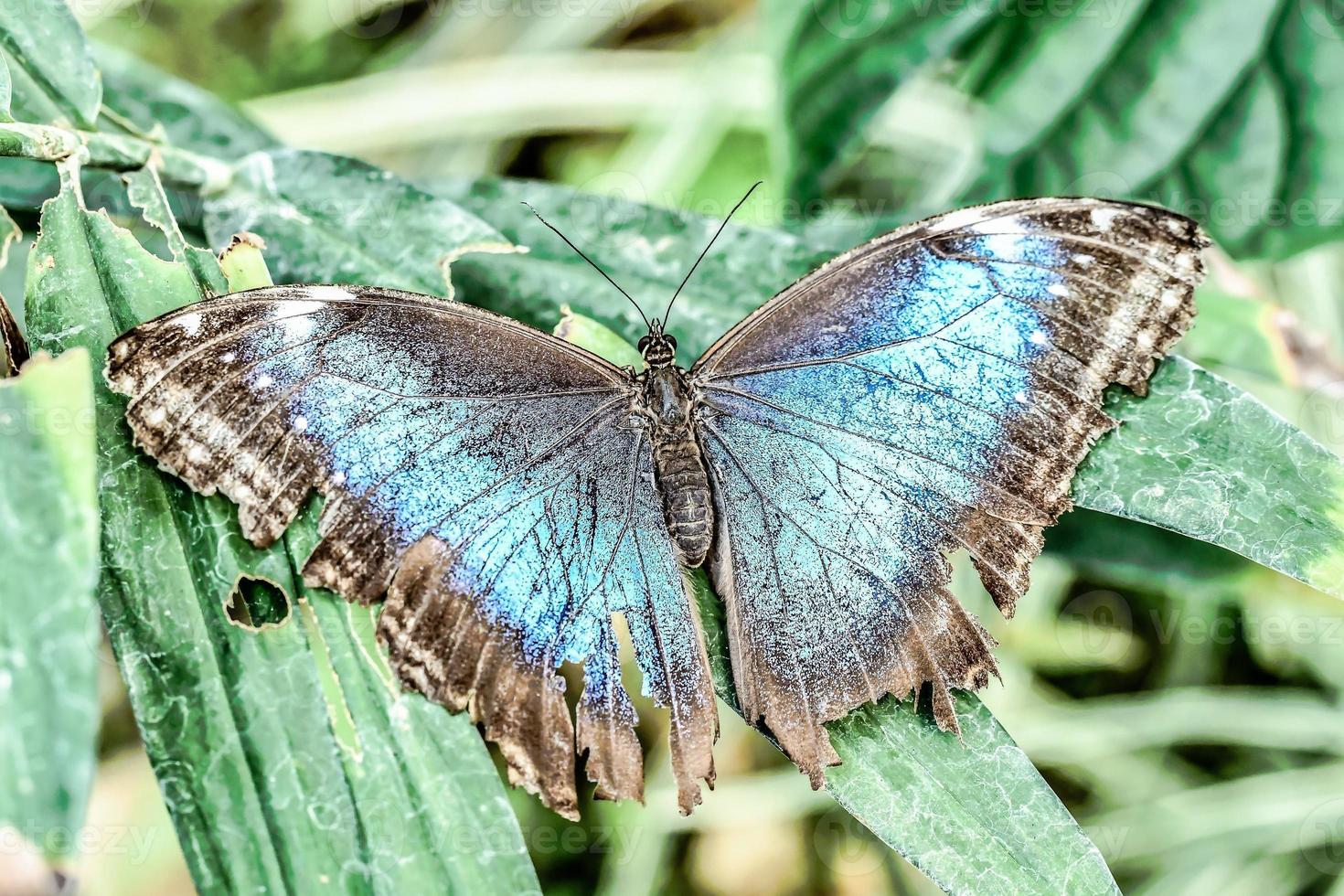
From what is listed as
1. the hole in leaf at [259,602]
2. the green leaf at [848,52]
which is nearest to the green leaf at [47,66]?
the hole in leaf at [259,602]

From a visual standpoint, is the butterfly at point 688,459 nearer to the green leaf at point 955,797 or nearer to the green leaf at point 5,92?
the green leaf at point 955,797

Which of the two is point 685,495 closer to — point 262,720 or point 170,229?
point 262,720

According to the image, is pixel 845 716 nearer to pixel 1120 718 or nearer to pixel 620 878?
pixel 620 878

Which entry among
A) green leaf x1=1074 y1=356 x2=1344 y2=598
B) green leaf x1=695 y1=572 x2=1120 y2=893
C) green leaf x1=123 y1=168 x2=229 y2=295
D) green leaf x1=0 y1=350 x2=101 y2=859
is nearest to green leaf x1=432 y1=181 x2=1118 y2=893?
green leaf x1=695 y1=572 x2=1120 y2=893

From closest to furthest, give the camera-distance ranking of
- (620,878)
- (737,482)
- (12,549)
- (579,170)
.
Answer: (12,549), (737,482), (620,878), (579,170)

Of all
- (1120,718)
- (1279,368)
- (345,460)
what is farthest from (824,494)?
(1120,718)

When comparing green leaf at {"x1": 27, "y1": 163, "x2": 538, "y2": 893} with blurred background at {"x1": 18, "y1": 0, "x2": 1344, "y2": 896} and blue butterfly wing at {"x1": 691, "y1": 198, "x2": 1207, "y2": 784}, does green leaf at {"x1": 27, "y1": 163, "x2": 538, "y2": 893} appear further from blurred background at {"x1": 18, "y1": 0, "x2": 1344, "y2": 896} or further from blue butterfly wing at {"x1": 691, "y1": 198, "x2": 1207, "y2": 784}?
blurred background at {"x1": 18, "y1": 0, "x2": 1344, "y2": 896}
